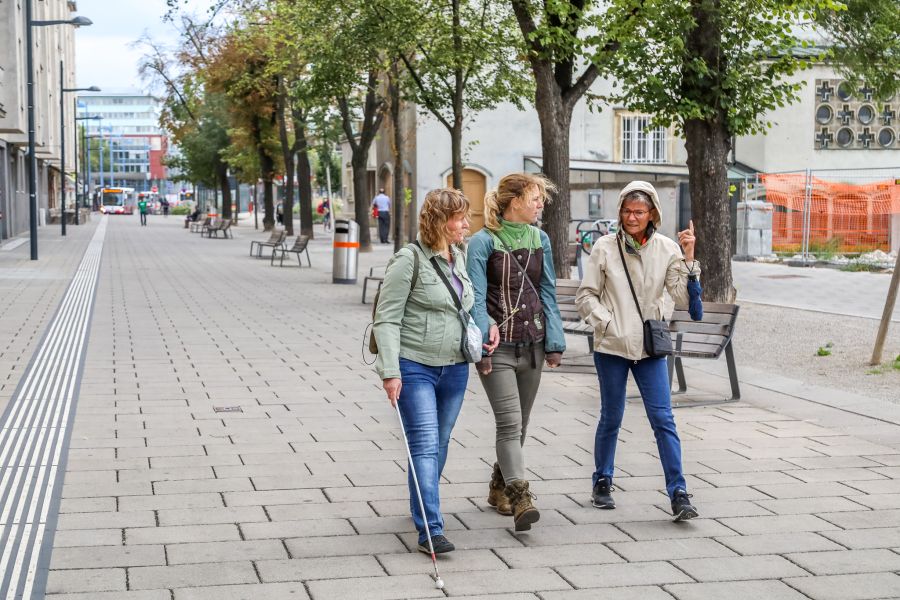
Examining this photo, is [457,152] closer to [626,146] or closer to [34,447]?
[34,447]

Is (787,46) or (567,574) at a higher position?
(787,46)

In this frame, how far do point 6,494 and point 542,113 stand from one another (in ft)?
31.9

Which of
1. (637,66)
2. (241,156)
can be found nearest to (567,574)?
(637,66)

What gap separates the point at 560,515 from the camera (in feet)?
18.5

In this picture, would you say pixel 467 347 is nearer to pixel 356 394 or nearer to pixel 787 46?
pixel 356 394

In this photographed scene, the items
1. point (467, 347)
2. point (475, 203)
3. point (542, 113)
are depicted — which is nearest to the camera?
point (467, 347)

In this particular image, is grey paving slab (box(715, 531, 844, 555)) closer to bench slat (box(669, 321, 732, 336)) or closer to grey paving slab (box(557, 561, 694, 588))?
grey paving slab (box(557, 561, 694, 588))

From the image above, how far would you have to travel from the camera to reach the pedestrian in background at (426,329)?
4.95 meters

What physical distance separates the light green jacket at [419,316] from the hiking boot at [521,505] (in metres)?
0.62

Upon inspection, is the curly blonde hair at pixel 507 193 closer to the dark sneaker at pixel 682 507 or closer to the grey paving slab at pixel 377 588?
the dark sneaker at pixel 682 507

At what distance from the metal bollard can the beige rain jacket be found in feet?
50.5

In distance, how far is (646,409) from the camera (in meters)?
5.65

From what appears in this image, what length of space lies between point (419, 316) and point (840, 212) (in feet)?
83.3

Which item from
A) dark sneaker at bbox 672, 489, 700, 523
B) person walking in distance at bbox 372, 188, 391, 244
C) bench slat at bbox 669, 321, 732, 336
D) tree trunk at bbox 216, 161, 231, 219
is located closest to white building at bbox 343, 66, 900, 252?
person walking in distance at bbox 372, 188, 391, 244
